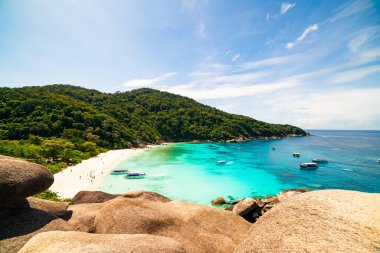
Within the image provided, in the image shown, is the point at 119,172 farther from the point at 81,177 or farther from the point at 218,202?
the point at 218,202

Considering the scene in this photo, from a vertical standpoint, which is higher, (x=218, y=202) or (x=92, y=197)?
(x=92, y=197)

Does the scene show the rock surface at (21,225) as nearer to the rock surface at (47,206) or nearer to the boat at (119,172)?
the rock surface at (47,206)

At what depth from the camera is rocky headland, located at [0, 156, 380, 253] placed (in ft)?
15.2

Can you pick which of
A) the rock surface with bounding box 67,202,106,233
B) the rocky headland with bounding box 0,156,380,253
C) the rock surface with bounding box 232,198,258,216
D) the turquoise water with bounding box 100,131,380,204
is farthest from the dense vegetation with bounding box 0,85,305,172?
the rock surface with bounding box 232,198,258,216

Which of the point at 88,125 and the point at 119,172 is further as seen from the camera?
the point at 88,125

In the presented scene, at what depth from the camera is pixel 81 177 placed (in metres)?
45.6

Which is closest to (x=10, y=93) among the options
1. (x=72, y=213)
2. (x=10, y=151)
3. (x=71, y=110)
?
(x=71, y=110)

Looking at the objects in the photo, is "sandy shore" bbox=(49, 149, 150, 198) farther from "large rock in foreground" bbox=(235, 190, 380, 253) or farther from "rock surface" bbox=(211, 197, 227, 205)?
"large rock in foreground" bbox=(235, 190, 380, 253)

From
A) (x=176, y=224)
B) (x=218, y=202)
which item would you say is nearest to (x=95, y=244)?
(x=176, y=224)

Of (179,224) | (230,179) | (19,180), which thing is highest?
(19,180)

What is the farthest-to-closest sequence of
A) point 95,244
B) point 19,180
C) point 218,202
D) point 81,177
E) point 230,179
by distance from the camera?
1. point 230,179
2. point 81,177
3. point 218,202
4. point 19,180
5. point 95,244

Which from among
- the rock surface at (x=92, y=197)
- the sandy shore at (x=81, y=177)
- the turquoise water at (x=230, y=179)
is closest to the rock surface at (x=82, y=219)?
the rock surface at (x=92, y=197)

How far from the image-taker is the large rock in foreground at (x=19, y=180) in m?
8.23

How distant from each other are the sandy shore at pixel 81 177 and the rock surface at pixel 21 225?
26.9 meters
